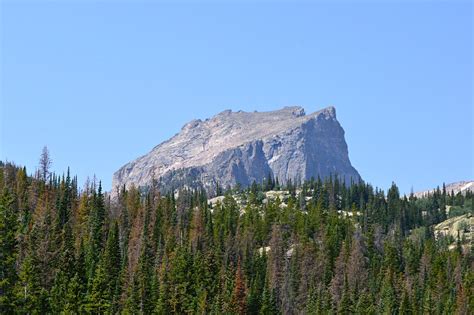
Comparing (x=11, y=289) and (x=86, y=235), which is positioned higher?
(x=86, y=235)

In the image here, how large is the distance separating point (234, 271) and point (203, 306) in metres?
35.5

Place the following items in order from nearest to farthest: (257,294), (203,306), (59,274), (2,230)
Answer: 1. (2,230)
2. (59,274)
3. (203,306)
4. (257,294)

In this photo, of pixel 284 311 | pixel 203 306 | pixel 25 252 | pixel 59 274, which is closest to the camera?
pixel 59 274

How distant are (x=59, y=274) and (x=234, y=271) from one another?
6225 centimetres

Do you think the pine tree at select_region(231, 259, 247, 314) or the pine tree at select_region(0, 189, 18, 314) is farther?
the pine tree at select_region(231, 259, 247, 314)

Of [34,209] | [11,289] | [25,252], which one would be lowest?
[11,289]

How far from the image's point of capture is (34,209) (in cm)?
19425

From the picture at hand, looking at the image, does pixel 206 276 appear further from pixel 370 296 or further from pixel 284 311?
pixel 370 296

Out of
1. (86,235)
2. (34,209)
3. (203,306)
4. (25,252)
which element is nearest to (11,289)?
(25,252)

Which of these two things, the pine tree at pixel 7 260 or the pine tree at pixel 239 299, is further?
the pine tree at pixel 239 299

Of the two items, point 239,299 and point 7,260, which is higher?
point 239,299

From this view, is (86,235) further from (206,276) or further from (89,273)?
(89,273)

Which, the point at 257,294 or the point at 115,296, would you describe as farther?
the point at 257,294

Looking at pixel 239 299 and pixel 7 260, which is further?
pixel 239 299
